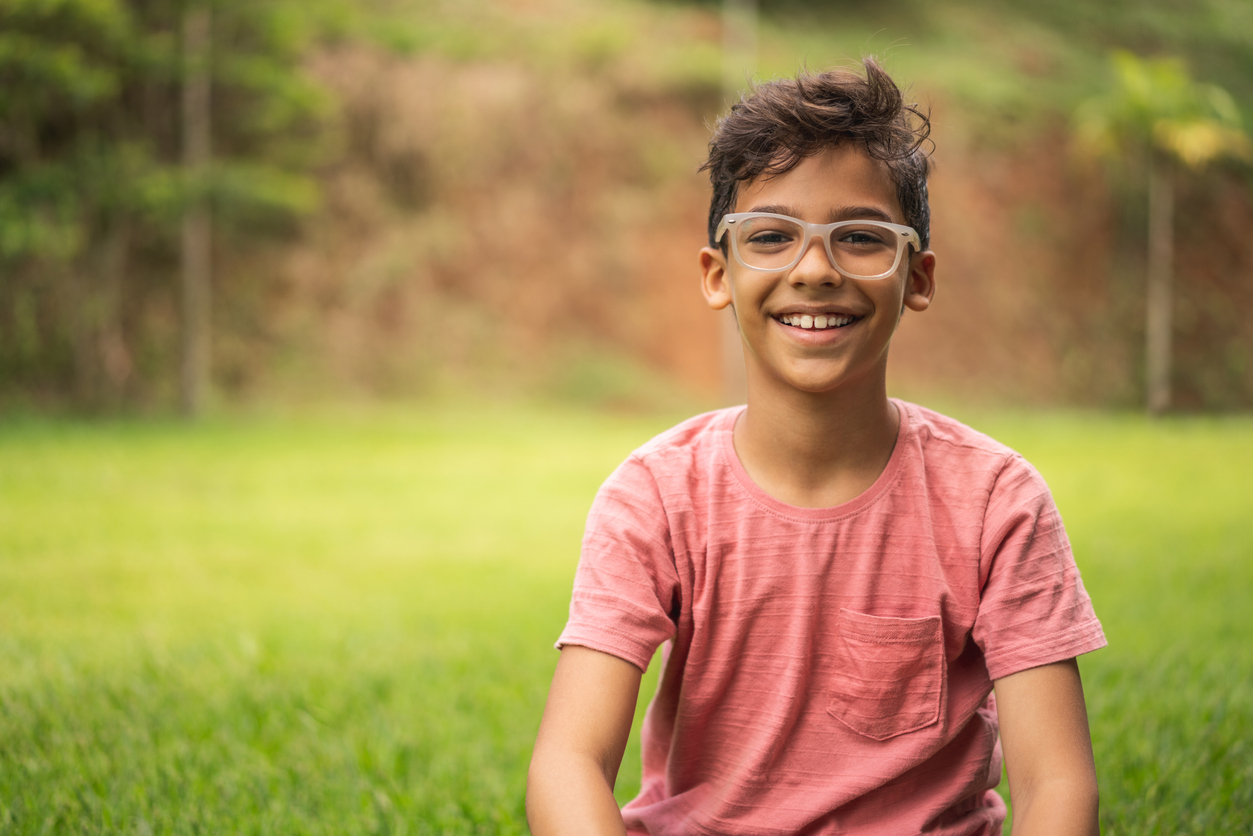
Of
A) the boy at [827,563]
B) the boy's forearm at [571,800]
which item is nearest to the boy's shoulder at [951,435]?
the boy at [827,563]

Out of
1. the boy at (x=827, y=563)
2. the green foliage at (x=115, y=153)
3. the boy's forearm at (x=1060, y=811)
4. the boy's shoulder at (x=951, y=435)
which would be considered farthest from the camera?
the green foliage at (x=115, y=153)

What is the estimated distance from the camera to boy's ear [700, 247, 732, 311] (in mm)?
1653

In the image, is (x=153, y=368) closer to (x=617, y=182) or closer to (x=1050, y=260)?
(x=617, y=182)

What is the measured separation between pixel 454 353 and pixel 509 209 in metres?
2.62

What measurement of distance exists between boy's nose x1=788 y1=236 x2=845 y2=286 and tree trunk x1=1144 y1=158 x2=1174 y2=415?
678 inches

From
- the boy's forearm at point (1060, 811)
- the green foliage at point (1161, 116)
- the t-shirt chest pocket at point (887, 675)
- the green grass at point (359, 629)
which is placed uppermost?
the green foliage at point (1161, 116)

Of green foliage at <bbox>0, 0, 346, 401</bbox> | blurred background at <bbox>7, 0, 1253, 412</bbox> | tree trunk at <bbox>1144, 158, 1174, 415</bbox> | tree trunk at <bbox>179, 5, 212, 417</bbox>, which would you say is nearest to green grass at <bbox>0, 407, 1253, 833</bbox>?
tree trunk at <bbox>179, 5, 212, 417</bbox>

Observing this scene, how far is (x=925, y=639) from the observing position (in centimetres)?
151

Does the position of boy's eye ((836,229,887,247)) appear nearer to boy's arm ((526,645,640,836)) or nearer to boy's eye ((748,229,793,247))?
boy's eye ((748,229,793,247))

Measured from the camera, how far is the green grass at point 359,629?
247 cm

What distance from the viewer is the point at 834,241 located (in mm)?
1507

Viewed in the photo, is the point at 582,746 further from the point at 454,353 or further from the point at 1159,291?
the point at 1159,291

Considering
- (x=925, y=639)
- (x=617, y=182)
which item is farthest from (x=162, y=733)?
(x=617, y=182)

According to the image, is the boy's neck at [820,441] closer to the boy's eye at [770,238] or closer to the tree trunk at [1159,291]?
the boy's eye at [770,238]
